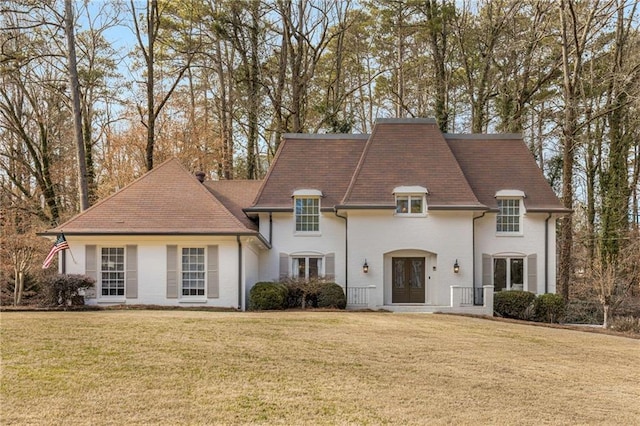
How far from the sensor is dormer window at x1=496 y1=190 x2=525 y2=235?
2241 cm

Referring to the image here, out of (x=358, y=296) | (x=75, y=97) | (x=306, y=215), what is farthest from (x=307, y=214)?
(x=75, y=97)

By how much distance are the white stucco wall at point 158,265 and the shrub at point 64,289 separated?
136 centimetres

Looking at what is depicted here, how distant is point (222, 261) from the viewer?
19188mm

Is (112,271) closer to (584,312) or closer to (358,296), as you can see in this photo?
(358,296)

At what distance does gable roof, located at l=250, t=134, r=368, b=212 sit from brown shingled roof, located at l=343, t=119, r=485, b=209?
1.12 m

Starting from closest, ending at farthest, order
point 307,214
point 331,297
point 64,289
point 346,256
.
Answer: point 64,289
point 331,297
point 346,256
point 307,214

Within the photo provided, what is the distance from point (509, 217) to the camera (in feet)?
73.8

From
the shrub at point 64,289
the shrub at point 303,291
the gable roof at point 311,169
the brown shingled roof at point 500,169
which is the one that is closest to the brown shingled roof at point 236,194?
the gable roof at point 311,169

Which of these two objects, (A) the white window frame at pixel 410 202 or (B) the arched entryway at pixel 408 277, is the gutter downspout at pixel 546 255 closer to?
(B) the arched entryway at pixel 408 277

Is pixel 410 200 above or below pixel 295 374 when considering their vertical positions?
above

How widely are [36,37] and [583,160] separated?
3263 centimetres

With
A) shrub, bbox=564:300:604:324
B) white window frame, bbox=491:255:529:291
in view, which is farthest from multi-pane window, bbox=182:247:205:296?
shrub, bbox=564:300:604:324

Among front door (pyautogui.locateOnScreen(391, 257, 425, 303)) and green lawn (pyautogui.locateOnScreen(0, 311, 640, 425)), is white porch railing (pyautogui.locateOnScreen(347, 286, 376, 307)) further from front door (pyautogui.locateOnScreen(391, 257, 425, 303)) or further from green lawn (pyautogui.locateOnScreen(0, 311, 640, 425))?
green lawn (pyautogui.locateOnScreen(0, 311, 640, 425))

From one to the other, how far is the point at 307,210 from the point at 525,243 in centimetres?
875
